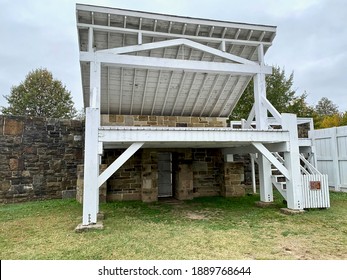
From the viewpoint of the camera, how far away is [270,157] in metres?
5.80

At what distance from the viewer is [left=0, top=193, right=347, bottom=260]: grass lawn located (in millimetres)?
3402

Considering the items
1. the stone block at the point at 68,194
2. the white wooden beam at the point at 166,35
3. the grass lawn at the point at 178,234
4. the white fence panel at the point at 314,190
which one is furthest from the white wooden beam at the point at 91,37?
the white fence panel at the point at 314,190

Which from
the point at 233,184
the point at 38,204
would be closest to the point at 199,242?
the point at 233,184

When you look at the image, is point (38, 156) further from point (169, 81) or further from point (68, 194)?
point (169, 81)

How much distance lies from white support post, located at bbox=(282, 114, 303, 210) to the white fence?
4550 millimetres

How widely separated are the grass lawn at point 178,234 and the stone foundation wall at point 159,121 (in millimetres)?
3105

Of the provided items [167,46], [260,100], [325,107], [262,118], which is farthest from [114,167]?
[325,107]

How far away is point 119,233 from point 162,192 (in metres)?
5.51

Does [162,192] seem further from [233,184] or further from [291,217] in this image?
[291,217]

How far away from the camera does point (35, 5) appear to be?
351 inches

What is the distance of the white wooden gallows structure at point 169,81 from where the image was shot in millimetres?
5102

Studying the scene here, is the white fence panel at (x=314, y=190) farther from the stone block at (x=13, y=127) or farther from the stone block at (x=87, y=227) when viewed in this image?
the stone block at (x=13, y=127)

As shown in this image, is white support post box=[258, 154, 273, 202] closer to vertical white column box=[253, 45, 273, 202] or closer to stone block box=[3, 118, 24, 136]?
vertical white column box=[253, 45, 273, 202]

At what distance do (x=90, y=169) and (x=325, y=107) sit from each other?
33.7 metres
